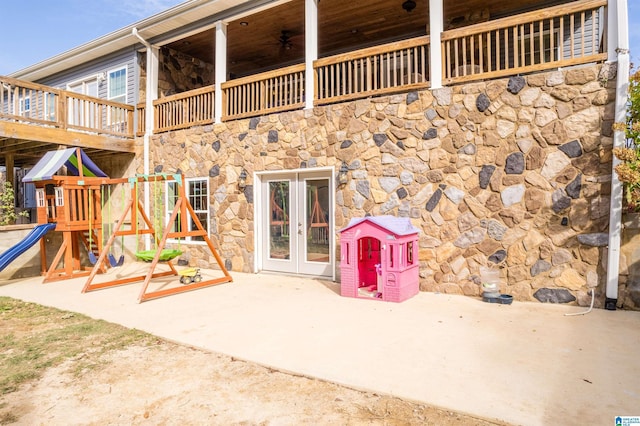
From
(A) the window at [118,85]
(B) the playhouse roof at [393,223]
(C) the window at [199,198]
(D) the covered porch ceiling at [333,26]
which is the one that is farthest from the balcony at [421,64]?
(B) the playhouse roof at [393,223]

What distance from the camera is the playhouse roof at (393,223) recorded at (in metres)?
5.48

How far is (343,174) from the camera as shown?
6.76 metres

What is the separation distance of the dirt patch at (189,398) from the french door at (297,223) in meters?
3.91

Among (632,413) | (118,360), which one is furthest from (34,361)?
(632,413)

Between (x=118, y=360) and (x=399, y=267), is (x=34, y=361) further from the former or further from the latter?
(x=399, y=267)

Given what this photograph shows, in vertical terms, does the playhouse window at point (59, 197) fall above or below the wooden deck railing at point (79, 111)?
below

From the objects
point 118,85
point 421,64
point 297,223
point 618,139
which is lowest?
point 297,223

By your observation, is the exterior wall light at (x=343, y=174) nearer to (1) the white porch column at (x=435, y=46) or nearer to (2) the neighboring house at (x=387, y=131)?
(2) the neighboring house at (x=387, y=131)

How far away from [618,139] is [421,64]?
3143mm

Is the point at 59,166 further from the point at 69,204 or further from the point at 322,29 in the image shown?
the point at 322,29

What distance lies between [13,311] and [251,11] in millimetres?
6449

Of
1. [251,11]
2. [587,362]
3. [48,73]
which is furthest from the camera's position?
[48,73]

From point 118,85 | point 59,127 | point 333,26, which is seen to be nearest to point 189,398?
point 59,127

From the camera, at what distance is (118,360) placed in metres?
3.45
